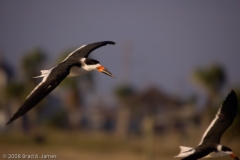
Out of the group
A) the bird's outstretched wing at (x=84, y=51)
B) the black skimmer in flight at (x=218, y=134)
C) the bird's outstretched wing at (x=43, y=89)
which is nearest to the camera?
the bird's outstretched wing at (x=43, y=89)

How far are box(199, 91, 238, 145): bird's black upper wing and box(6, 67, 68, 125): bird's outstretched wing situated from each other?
336 cm

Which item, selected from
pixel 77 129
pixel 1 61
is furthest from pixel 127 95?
pixel 1 61

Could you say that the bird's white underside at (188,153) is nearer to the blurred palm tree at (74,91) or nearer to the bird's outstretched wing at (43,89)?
the bird's outstretched wing at (43,89)

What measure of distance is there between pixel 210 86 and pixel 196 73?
1.12 m

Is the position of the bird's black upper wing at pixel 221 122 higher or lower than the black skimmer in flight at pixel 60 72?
lower

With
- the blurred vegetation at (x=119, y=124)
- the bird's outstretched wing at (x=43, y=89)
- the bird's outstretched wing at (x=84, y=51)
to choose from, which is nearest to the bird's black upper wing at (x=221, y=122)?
the bird's outstretched wing at (x=84, y=51)

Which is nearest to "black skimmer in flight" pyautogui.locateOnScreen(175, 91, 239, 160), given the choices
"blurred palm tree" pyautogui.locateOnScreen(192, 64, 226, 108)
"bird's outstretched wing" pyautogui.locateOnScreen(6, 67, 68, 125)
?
"bird's outstretched wing" pyautogui.locateOnScreen(6, 67, 68, 125)

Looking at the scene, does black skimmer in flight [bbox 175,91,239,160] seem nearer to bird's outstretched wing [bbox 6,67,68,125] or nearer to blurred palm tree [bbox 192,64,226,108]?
bird's outstretched wing [bbox 6,67,68,125]

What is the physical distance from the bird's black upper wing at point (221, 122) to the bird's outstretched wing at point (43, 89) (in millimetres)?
3356

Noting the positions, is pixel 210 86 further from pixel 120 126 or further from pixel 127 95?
pixel 120 126

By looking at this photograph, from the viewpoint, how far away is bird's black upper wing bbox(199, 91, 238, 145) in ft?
39.1

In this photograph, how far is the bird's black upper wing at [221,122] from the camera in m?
11.9

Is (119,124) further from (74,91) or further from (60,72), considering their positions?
(60,72)

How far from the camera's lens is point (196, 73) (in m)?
31.4
